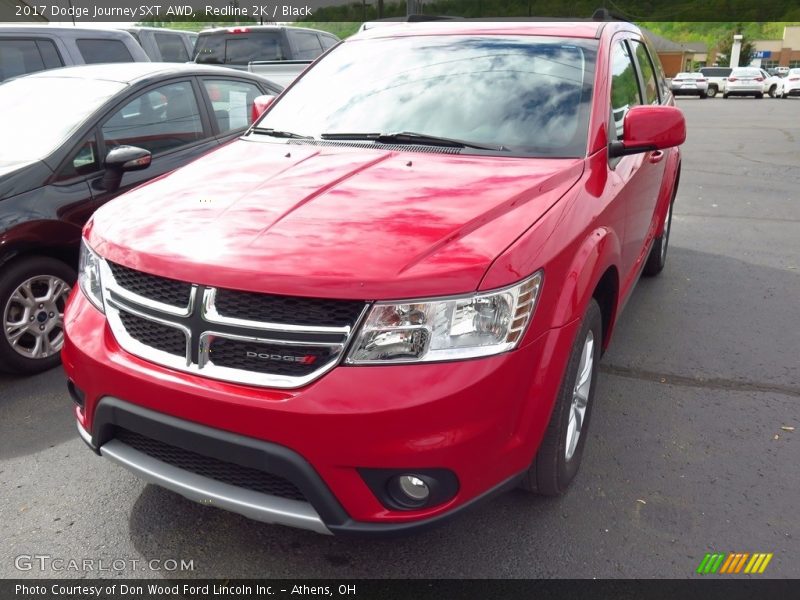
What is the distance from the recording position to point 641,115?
292cm

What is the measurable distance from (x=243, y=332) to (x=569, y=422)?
4.15ft

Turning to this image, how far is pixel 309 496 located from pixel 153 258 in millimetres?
886

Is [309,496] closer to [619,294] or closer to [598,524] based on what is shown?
[598,524]

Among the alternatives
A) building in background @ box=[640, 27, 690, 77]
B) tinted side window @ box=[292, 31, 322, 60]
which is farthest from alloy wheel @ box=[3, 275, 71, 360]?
building in background @ box=[640, 27, 690, 77]

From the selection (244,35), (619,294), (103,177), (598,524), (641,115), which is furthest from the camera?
(244,35)

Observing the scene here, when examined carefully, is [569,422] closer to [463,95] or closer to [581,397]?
[581,397]

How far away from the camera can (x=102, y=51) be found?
8188mm

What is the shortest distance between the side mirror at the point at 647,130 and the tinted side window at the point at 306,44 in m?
9.78

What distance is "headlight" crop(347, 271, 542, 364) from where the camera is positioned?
1.96 metres

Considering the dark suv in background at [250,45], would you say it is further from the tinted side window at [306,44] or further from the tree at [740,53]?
the tree at [740,53]

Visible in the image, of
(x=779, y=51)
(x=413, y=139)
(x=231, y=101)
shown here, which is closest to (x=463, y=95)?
(x=413, y=139)

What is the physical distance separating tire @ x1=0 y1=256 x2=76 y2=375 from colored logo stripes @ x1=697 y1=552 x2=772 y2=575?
3204mm

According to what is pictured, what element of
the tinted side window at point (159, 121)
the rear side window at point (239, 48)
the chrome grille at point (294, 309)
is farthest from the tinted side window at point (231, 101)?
the rear side window at point (239, 48)

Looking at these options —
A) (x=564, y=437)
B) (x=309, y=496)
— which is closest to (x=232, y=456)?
(x=309, y=496)
